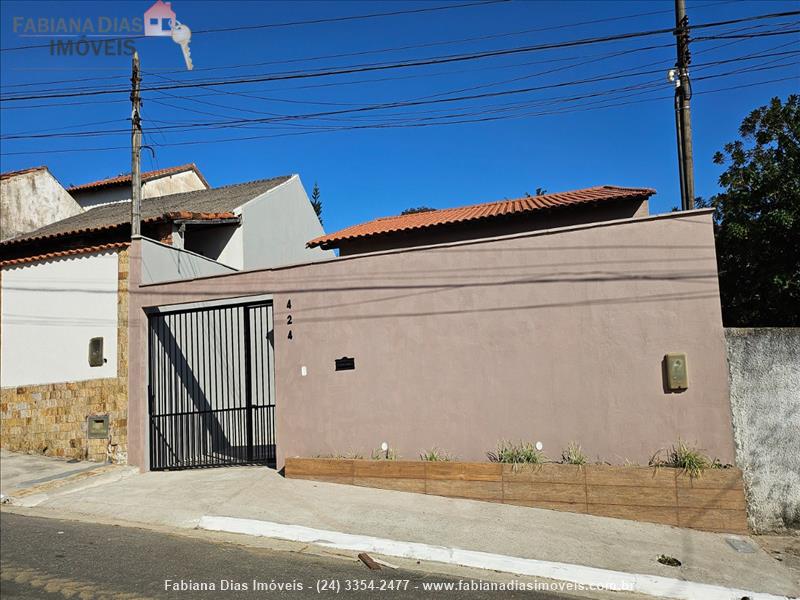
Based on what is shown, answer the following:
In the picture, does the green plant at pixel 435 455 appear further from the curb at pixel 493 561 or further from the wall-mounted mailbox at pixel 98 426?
the wall-mounted mailbox at pixel 98 426

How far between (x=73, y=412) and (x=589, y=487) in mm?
8295

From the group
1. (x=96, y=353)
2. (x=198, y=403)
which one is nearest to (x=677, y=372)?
(x=198, y=403)

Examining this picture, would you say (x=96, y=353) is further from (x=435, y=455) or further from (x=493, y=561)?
(x=493, y=561)

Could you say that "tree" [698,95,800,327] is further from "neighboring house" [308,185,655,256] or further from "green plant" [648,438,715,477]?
"green plant" [648,438,715,477]

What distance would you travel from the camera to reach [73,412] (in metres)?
10.7

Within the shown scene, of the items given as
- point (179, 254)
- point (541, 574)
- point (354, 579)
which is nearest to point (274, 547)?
point (354, 579)

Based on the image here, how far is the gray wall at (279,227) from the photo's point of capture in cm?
1636

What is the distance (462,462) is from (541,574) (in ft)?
7.85

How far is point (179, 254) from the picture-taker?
12.3 meters

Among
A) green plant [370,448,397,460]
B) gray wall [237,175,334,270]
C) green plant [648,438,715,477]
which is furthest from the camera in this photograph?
gray wall [237,175,334,270]

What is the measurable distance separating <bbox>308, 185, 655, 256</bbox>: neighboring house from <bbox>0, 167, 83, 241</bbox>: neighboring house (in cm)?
839

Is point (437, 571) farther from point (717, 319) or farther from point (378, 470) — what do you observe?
point (717, 319)

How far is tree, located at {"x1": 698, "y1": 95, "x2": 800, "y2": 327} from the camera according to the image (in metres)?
10.9

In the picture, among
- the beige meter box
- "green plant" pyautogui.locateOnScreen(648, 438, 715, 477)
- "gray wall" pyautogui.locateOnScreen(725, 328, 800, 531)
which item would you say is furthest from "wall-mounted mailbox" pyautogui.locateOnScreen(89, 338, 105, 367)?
"gray wall" pyautogui.locateOnScreen(725, 328, 800, 531)
